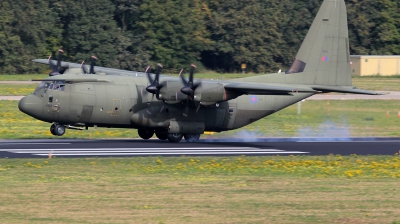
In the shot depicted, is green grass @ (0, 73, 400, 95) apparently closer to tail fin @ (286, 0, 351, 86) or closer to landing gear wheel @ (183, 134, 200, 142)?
landing gear wheel @ (183, 134, 200, 142)

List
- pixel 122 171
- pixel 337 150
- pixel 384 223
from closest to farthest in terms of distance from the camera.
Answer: pixel 384 223 → pixel 122 171 → pixel 337 150

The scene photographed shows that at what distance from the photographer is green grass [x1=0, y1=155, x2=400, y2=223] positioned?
1260 centimetres

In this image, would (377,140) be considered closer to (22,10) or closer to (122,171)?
(122,171)

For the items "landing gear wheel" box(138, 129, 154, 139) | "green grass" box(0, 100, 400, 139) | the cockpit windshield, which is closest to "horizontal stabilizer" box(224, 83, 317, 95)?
"landing gear wheel" box(138, 129, 154, 139)

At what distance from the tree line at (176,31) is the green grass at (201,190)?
153 ft

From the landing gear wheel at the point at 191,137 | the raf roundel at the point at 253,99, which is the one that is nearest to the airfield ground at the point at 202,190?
the landing gear wheel at the point at 191,137

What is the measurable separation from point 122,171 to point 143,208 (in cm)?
508

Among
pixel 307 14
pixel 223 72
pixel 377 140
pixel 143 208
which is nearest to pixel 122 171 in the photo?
pixel 143 208

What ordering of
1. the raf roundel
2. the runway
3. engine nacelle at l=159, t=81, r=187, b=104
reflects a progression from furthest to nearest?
the raf roundel → engine nacelle at l=159, t=81, r=187, b=104 → the runway

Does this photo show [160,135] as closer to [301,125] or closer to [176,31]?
[301,125]

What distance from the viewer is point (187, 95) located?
25094mm

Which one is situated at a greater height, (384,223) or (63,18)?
(63,18)

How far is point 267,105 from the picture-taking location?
90.3ft

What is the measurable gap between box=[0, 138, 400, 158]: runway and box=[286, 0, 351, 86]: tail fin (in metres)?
2.63
